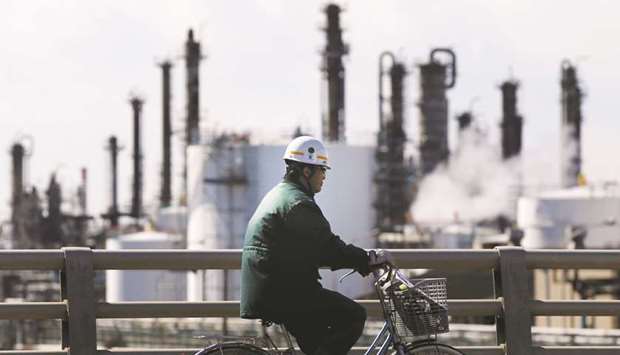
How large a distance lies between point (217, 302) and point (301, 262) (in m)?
1.82

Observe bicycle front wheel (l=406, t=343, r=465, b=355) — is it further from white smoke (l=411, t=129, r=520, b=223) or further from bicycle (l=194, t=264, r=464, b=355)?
white smoke (l=411, t=129, r=520, b=223)

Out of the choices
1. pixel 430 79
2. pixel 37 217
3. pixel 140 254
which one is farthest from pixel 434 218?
pixel 140 254

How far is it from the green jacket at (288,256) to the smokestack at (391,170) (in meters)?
50.4

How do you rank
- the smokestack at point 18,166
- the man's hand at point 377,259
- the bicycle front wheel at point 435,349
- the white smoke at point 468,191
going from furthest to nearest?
the smokestack at point 18,166 → the white smoke at point 468,191 → the bicycle front wheel at point 435,349 → the man's hand at point 377,259

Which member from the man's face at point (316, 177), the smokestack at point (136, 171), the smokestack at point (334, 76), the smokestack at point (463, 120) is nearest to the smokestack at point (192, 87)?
the smokestack at point (334, 76)

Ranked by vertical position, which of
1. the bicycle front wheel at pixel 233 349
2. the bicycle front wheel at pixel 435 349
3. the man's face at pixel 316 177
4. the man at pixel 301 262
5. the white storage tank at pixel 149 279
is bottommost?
the white storage tank at pixel 149 279

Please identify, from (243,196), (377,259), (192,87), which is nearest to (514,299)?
(377,259)

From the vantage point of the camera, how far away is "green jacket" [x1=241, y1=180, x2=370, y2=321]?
Answer: 6.51 metres

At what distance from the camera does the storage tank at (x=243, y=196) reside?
54719 mm

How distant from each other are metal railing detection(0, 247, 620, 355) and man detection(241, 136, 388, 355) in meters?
1.30

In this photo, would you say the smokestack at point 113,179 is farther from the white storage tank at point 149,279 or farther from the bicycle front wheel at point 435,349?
the bicycle front wheel at point 435,349

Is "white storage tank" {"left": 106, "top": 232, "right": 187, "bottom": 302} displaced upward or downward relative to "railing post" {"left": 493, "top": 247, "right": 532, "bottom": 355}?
downward

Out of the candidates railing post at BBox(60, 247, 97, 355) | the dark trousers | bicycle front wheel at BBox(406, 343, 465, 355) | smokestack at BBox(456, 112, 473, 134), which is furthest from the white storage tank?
the dark trousers

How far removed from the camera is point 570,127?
67.5 m
